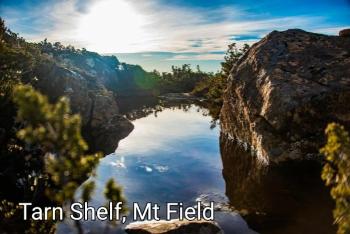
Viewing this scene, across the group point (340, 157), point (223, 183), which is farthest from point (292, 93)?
point (340, 157)

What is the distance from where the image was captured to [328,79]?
85.1 feet

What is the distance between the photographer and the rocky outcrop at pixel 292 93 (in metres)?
24.8

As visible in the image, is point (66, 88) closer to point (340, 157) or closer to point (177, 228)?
point (177, 228)

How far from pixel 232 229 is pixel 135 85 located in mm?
136604

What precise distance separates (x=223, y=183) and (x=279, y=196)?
12.4 feet

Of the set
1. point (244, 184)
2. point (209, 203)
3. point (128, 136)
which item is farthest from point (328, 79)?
point (128, 136)

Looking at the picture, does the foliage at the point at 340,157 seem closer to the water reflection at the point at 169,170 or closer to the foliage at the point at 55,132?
the foliage at the point at 55,132

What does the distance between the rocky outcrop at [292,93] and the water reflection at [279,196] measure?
129 cm

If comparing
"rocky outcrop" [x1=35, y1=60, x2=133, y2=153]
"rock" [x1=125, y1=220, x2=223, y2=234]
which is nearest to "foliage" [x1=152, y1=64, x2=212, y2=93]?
"rocky outcrop" [x1=35, y1=60, x2=133, y2=153]

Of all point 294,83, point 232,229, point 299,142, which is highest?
point 294,83

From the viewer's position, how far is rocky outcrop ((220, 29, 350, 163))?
2478 cm

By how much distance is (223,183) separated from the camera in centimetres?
2342

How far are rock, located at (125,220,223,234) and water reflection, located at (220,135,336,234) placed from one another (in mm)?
2335

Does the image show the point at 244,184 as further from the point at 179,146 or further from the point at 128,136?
the point at 128,136
